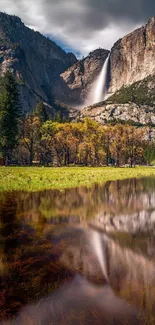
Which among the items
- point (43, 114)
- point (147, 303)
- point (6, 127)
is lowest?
point (147, 303)

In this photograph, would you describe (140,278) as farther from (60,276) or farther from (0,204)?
(0,204)

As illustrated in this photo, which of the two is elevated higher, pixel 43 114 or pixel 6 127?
pixel 43 114

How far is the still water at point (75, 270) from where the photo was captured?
4.94m

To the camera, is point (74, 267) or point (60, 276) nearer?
point (60, 276)

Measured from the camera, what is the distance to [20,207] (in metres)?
14.6

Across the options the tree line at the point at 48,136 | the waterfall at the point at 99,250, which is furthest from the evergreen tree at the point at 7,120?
the waterfall at the point at 99,250

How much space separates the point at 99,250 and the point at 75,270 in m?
1.85

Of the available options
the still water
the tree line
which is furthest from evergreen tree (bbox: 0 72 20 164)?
the still water

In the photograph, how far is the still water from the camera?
4941 millimetres

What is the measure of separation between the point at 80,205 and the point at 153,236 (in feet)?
22.7

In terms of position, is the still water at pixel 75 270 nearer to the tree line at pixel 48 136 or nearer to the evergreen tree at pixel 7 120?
the evergreen tree at pixel 7 120

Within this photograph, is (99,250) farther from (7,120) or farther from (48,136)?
(48,136)

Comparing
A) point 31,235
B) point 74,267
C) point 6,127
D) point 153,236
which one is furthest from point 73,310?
point 6,127

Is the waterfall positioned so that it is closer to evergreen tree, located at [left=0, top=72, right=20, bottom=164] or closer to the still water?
the still water
